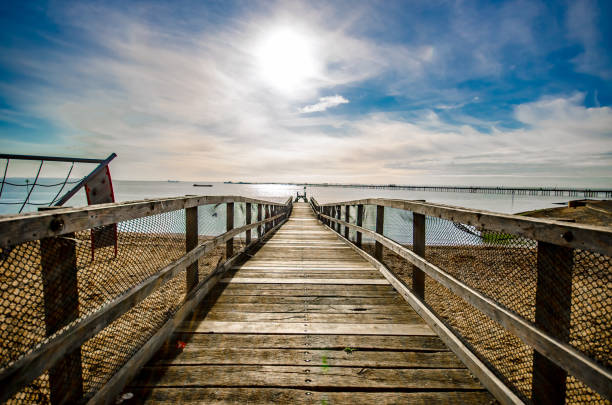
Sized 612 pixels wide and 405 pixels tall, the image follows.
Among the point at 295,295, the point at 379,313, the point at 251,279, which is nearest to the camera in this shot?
the point at 379,313

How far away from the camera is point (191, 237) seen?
3.17m

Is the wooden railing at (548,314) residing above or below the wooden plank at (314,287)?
above

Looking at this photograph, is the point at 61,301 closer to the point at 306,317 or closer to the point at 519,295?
the point at 306,317

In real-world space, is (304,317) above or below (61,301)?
below

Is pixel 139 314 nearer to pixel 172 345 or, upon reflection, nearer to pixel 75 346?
pixel 172 345

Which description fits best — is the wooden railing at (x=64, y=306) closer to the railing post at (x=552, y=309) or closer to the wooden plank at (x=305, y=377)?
the wooden plank at (x=305, y=377)

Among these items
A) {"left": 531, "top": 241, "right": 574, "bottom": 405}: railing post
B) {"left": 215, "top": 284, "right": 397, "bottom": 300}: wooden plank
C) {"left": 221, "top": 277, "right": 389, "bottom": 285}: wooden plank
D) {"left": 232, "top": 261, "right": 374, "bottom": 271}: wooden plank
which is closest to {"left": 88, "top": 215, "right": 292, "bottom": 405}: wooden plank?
{"left": 215, "top": 284, "right": 397, "bottom": 300}: wooden plank

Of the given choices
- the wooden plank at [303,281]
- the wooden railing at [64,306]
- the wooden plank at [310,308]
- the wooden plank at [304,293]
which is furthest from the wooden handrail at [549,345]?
the wooden railing at [64,306]

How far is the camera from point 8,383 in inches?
45.5

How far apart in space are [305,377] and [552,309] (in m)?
1.60

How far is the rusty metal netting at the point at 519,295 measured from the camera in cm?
161

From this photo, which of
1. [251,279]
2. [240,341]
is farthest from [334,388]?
[251,279]

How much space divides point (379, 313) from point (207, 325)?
174 centimetres

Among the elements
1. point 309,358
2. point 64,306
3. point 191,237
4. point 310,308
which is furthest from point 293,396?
point 191,237
